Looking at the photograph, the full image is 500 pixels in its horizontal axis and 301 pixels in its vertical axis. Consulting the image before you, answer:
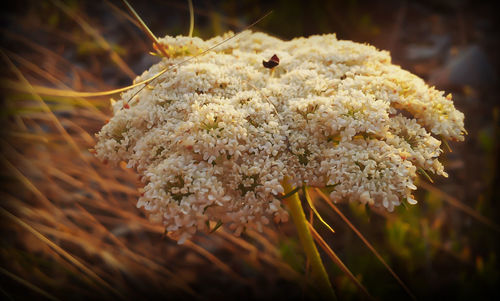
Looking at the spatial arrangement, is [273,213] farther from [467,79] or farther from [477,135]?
[467,79]

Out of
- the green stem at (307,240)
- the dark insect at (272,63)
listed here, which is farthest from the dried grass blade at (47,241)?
the dark insect at (272,63)

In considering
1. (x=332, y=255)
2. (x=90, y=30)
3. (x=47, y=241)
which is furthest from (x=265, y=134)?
(x=90, y=30)

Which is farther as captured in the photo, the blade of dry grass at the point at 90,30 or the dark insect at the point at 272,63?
the blade of dry grass at the point at 90,30

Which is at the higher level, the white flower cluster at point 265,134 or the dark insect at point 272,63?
the dark insect at point 272,63

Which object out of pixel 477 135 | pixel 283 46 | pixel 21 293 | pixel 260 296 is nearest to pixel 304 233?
pixel 283 46

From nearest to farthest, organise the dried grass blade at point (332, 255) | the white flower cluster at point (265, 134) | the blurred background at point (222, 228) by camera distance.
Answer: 1. the white flower cluster at point (265, 134)
2. the dried grass blade at point (332, 255)
3. the blurred background at point (222, 228)

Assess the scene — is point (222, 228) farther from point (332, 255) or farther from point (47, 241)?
point (47, 241)

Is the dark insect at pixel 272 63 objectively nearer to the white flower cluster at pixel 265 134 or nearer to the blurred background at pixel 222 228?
the white flower cluster at pixel 265 134

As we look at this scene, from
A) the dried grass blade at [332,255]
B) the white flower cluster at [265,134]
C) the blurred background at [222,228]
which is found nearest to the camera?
the white flower cluster at [265,134]
